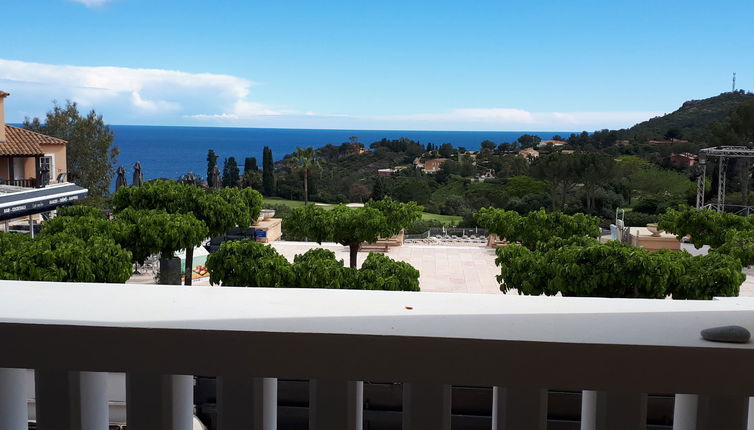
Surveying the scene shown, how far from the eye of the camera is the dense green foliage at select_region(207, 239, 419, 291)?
750cm

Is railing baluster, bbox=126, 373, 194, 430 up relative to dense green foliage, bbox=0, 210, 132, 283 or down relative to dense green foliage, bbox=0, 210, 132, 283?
up

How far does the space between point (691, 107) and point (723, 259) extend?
47.3 meters

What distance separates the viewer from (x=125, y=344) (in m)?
0.77

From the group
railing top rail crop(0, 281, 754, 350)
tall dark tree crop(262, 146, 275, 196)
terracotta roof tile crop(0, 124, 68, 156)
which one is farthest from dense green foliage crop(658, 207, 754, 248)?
tall dark tree crop(262, 146, 275, 196)

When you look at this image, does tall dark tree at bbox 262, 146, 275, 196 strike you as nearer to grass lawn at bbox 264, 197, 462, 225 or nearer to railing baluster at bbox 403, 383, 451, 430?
grass lawn at bbox 264, 197, 462, 225

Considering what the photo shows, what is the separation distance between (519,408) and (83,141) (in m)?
32.1

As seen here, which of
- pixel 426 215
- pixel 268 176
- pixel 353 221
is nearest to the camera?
pixel 353 221

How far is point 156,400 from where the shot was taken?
2.60ft

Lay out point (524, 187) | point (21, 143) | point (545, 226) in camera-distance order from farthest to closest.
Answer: point (524, 187) → point (21, 143) → point (545, 226)

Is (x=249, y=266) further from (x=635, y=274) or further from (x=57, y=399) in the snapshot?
(x=57, y=399)

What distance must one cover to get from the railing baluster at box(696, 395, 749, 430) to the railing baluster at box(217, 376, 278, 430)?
0.46 m

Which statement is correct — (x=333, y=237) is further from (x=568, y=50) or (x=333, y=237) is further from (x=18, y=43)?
(x=568, y=50)

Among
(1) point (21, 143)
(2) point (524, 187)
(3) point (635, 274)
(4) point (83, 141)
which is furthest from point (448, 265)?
(2) point (524, 187)

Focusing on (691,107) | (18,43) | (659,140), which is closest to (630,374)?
(659,140)
